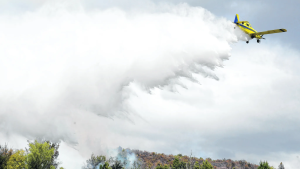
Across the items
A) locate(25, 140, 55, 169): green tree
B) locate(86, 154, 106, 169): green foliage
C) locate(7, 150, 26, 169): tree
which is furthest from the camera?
locate(86, 154, 106, 169): green foliage

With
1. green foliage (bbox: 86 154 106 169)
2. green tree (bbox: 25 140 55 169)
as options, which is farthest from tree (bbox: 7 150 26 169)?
green foliage (bbox: 86 154 106 169)

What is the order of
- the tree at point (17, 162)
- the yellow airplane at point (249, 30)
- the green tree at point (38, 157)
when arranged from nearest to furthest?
the yellow airplane at point (249, 30)
the green tree at point (38, 157)
the tree at point (17, 162)

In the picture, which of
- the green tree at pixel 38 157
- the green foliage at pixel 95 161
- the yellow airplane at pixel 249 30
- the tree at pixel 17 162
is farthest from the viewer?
the green foliage at pixel 95 161

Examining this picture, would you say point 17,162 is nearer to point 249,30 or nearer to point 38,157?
point 38,157

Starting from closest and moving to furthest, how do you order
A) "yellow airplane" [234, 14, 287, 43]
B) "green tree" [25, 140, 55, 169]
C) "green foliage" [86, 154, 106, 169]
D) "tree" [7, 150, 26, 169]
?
"yellow airplane" [234, 14, 287, 43] < "green tree" [25, 140, 55, 169] < "tree" [7, 150, 26, 169] < "green foliage" [86, 154, 106, 169]

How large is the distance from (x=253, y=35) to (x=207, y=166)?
63.0 meters

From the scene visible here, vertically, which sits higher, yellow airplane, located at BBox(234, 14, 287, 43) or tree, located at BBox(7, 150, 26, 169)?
yellow airplane, located at BBox(234, 14, 287, 43)

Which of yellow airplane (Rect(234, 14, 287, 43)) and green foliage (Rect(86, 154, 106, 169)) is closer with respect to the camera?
yellow airplane (Rect(234, 14, 287, 43))

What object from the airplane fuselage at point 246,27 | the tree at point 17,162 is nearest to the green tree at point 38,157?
the tree at point 17,162

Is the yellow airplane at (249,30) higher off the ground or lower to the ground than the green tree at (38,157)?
higher

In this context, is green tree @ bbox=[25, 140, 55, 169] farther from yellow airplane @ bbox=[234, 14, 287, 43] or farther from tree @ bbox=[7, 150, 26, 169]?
yellow airplane @ bbox=[234, 14, 287, 43]

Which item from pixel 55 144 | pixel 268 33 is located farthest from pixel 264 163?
pixel 55 144

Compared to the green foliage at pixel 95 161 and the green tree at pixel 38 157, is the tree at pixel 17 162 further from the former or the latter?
the green foliage at pixel 95 161

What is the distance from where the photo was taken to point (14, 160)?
8444cm
